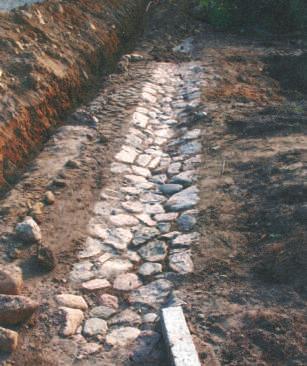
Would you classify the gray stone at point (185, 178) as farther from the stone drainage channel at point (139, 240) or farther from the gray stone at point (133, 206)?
the gray stone at point (133, 206)

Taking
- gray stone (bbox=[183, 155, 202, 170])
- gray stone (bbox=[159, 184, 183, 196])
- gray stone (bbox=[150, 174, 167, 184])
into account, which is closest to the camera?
gray stone (bbox=[159, 184, 183, 196])

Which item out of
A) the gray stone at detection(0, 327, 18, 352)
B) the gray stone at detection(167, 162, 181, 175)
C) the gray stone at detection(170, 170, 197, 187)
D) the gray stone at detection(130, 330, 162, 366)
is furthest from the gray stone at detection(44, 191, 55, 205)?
the gray stone at detection(130, 330, 162, 366)

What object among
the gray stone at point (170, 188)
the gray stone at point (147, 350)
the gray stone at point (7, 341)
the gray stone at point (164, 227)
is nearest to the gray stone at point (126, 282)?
the gray stone at point (147, 350)

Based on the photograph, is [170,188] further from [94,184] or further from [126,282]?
[126,282]

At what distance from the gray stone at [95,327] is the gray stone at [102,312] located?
0.04m

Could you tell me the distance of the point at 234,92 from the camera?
8539 millimetres

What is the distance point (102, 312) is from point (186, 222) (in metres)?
1.41

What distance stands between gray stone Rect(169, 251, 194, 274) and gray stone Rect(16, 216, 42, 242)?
117 cm

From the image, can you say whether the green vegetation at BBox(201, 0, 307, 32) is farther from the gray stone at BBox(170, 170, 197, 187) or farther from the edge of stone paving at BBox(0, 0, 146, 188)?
the gray stone at BBox(170, 170, 197, 187)

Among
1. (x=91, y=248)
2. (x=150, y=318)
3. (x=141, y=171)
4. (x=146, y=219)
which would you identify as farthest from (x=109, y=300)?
(x=141, y=171)

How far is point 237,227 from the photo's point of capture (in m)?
5.12

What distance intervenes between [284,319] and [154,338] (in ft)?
2.94

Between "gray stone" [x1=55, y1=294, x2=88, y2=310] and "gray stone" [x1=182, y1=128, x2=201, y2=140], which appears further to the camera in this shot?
"gray stone" [x1=182, y1=128, x2=201, y2=140]

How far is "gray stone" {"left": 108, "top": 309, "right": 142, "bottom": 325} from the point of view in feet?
14.0
